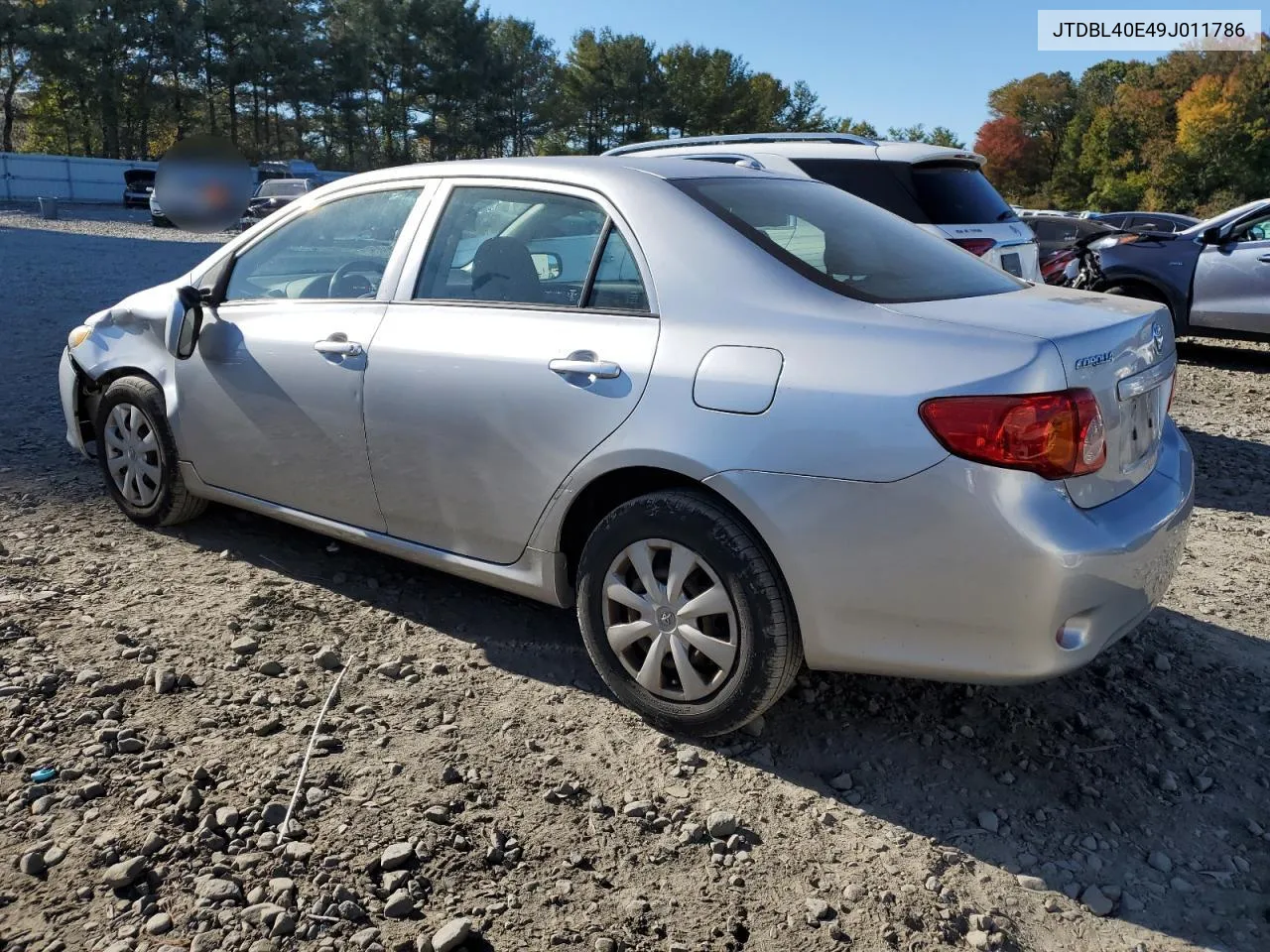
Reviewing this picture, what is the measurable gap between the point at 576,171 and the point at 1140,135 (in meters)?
66.1

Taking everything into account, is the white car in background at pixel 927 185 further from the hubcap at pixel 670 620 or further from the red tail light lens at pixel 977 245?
the hubcap at pixel 670 620

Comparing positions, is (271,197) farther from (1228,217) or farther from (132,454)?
(132,454)

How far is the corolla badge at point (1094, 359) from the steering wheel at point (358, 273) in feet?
7.59

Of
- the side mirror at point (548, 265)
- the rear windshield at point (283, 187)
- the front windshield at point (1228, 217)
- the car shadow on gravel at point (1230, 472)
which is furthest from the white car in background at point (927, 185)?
the rear windshield at point (283, 187)

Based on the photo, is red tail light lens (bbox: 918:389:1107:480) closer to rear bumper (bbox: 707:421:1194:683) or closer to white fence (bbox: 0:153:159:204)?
rear bumper (bbox: 707:421:1194:683)

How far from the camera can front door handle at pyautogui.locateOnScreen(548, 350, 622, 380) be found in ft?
9.84

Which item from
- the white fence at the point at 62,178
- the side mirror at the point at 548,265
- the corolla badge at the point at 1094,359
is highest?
the white fence at the point at 62,178

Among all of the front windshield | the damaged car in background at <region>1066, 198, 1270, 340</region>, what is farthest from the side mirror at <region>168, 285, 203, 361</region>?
the front windshield

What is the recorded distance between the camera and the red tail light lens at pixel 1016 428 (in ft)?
8.13

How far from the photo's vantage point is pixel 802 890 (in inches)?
97.7

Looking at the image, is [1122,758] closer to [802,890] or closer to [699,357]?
[802,890]

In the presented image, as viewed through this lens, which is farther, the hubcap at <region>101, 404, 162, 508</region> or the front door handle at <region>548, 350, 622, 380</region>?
the hubcap at <region>101, 404, 162, 508</region>

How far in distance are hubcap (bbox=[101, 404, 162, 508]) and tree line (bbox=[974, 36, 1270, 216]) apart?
57968 millimetres

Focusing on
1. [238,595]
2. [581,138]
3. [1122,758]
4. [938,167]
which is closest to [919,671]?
[1122,758]
